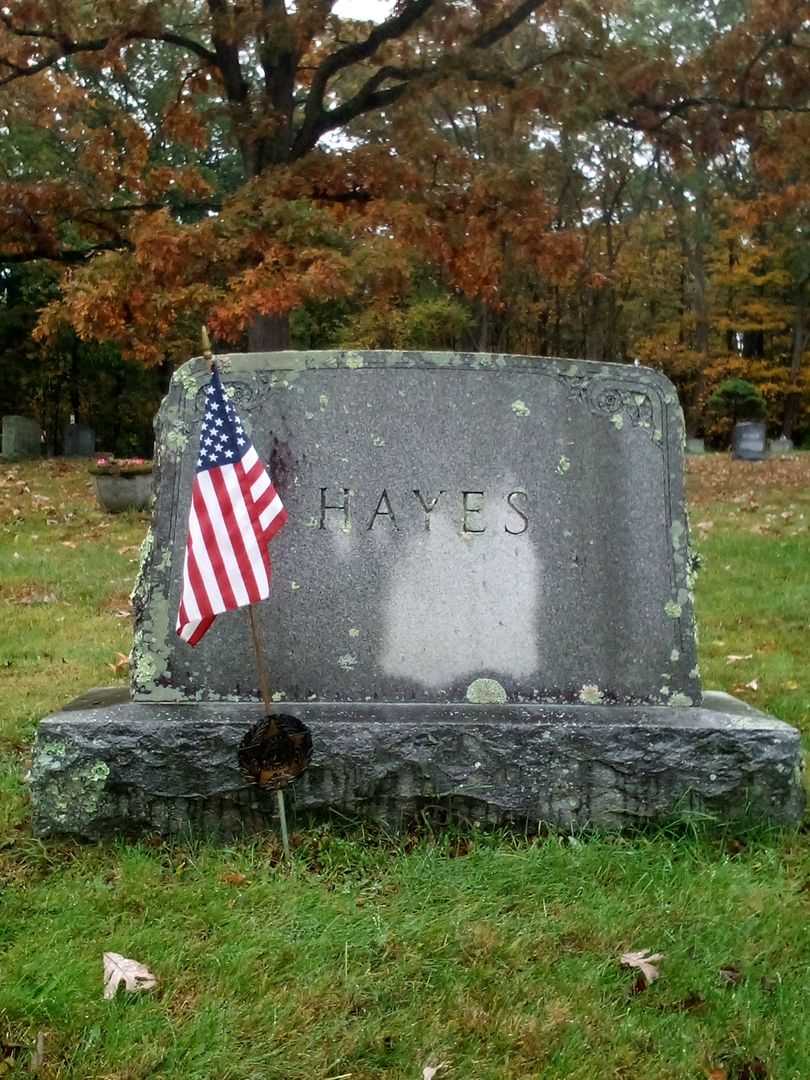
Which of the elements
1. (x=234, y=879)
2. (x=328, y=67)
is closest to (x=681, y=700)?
(x=234, y=879)

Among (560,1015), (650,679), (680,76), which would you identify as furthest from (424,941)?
(680,76)

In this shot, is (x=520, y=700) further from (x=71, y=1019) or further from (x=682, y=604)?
(x=71, y=1019)

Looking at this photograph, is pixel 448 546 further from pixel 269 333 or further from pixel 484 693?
pixel 269 333

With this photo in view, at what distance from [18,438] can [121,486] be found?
401 inches

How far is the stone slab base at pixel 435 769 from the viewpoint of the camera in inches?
141

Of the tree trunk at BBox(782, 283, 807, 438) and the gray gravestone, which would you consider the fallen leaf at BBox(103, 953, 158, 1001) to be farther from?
the tree trunk at BBox(782, 283, 807, 438)

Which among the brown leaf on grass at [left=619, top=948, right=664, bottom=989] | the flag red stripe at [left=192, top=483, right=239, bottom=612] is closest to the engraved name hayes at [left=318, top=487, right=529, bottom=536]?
the flag red stripe at [left=192, top=483, right=239, bottom=612]

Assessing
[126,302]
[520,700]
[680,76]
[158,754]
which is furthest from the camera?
[680,76]

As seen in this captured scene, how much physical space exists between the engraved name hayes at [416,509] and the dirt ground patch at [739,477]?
9.36 meters

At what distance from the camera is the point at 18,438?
21.4 metres

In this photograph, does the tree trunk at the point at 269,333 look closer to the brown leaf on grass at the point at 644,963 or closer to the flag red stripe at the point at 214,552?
the flag red stripe at the point at 214,552

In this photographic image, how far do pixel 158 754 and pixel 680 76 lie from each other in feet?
37.4

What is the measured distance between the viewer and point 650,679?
3924 millimetres

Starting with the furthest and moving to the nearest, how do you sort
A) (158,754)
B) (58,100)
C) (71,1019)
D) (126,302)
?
(58,100), (126,302), (158,754), (71,1019)
